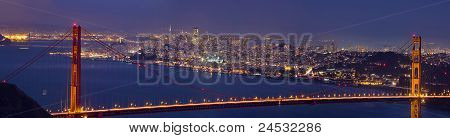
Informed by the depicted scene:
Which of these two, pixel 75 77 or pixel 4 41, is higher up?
pixel 4 41

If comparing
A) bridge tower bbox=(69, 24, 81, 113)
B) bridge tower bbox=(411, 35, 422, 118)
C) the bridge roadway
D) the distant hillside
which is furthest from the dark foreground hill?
the distant hillside

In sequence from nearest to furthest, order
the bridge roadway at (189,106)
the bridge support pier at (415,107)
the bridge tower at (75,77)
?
1. the bridge tower at (75,77)
2. the bridge roadway at (189,106)
3. the bridge support pier at (415,107)

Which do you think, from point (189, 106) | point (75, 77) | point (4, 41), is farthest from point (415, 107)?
point (4, 41)

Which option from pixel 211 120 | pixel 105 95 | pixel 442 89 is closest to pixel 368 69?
pixel 442 89

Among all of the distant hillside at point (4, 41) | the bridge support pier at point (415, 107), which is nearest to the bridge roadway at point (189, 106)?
the bridge support pier at point (415, 107)

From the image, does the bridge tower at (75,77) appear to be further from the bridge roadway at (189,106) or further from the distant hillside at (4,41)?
the distant hillside at (4,41)

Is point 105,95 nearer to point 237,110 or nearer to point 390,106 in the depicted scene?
point 237,110

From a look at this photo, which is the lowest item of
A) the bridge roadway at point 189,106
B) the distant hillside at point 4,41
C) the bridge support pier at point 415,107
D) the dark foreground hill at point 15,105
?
the bridge support pier at point 415,107

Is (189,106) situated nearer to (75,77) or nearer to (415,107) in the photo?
(75,77)

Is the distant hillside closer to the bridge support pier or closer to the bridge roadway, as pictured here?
the bridge roadway
